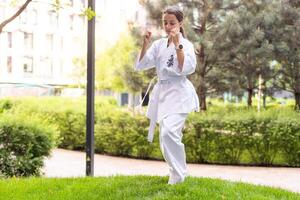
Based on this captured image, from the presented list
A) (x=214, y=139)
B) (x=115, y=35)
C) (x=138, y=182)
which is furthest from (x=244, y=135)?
(x=115, y=35)

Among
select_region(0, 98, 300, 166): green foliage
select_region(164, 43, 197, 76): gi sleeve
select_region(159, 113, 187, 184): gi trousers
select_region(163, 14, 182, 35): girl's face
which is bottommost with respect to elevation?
select_region(0, 98, 300, 166): green foliage

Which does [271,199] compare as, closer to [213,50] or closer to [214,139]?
[214,139]

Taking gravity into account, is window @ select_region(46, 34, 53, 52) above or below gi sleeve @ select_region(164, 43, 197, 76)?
above

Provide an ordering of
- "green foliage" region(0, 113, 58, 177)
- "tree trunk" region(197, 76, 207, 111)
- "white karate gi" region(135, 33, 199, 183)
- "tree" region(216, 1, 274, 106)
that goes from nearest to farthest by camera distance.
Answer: "white karate gi" region(135, 33, 199, 183) → "green foliage" region(0, 113, 58, 177) → "tree" region(216, 1, 274, 106) → "tree trunk" region(197, 76, 207, 111)

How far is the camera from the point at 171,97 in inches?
195

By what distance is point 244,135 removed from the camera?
9.59 metres

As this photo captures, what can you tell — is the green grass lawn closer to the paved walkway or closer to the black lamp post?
the black lamp post

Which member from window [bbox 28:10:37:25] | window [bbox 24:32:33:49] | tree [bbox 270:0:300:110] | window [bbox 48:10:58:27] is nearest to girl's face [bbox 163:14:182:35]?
tree [bbox 270:0:300:110]

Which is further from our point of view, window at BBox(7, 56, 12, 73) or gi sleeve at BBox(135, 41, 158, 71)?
window at BBox(7, 56, 12, 73)

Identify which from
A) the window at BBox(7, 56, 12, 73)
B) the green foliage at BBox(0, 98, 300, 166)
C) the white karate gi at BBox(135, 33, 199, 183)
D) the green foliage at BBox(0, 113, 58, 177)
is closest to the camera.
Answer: the white karate gi at BBox(135, 33, 199, 183)

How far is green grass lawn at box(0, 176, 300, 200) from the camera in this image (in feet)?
15.5

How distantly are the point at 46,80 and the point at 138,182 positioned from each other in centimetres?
3414

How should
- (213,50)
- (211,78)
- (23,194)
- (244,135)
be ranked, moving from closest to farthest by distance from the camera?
(23,194) < (244,135) < (213,50) < (211,78)

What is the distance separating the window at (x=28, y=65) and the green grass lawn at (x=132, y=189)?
31.8 metres
